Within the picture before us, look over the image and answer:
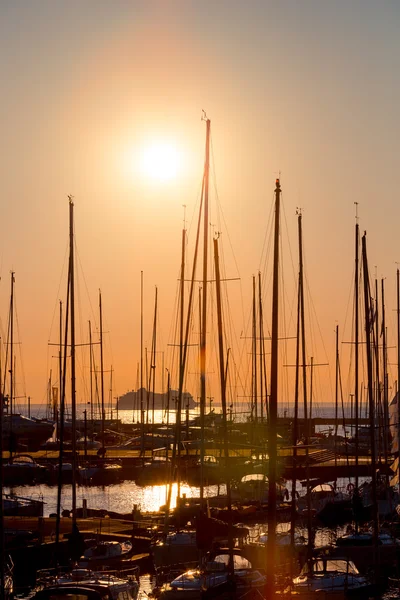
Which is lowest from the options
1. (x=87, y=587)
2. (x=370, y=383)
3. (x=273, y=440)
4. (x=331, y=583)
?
(x=331, y=583)

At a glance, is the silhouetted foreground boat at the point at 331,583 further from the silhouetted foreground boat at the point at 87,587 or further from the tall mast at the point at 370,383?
the silhouetted foreground boat at the point at 87,587

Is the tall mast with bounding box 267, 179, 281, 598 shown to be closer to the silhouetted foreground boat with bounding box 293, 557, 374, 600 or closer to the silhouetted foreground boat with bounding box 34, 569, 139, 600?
the silhouetted foreground boat with bounding box 34, 569, 139, 600

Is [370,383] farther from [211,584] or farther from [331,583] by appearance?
[211,584]

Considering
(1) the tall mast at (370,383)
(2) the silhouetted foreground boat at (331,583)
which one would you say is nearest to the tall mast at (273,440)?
(2) the silhouetted foreground boat at (331,583)

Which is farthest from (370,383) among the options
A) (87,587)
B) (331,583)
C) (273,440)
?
(87,587)

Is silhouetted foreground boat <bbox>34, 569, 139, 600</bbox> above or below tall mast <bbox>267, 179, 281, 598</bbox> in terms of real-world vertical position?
below

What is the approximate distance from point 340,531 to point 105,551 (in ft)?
57.0

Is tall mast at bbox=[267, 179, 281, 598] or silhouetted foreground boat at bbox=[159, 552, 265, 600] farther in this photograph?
silhouetted foreground boat at bbox=[159, 552, 265, 600]

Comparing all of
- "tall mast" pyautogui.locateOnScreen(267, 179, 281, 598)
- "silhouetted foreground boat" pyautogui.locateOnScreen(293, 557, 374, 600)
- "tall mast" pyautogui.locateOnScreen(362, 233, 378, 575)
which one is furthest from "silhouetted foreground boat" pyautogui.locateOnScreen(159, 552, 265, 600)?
"tall mast" pyautogui.locateOnScreen(267, 179, 281, 598)

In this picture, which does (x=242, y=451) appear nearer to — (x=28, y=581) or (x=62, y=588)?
(x=28, y=581)

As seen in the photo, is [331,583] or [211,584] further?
[331,583]

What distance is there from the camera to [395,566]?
33250 mm

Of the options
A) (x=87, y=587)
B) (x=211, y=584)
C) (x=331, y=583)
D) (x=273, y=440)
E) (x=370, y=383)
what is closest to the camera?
(x=273, y=440)

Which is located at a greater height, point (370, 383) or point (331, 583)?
point (370, 383)
